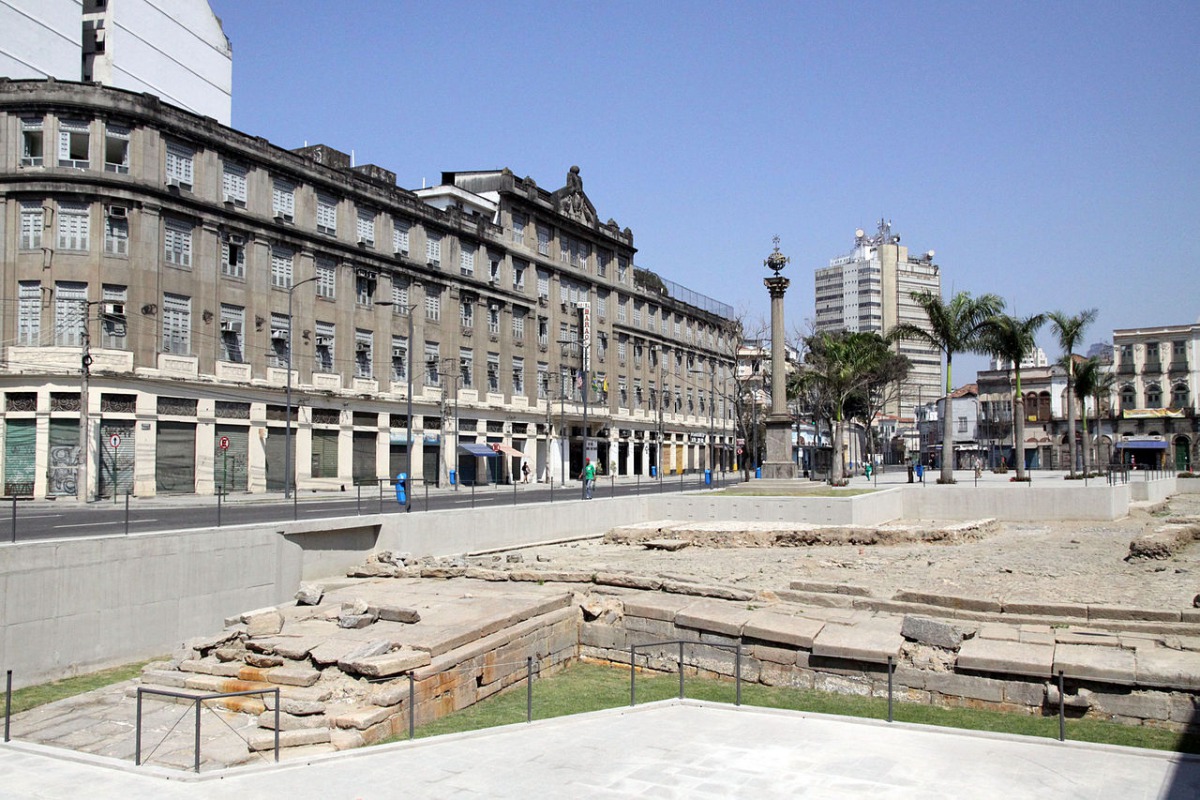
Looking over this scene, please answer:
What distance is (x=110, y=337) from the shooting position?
35969 mm

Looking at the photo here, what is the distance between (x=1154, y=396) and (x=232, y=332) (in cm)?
7589

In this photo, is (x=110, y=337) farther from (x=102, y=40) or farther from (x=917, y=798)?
(x=917, y=798)

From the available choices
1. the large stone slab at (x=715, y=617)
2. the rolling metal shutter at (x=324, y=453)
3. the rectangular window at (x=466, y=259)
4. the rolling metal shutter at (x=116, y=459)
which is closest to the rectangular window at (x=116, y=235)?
the rolling metal shutter at (x=116, y=459)

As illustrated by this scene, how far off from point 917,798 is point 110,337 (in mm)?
36008

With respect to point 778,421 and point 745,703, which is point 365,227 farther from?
point 745,703

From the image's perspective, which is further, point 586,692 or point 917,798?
point 586,692

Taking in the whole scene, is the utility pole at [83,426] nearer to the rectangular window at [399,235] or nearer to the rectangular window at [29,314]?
the rectangular window at [29,314]

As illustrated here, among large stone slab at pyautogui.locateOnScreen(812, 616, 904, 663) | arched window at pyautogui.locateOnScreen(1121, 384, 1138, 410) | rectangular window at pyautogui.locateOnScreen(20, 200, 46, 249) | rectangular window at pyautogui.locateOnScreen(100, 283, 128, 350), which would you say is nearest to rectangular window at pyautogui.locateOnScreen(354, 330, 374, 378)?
rectangular window at pyautogui.locateOnScreen(100, 283, 128, 350)

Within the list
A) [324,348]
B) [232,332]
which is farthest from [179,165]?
[324,348]

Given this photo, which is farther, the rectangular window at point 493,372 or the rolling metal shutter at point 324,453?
the rectangular window at point 493,372

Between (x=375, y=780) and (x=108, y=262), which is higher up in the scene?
(x=108, y=262)

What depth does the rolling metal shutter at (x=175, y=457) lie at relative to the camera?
3731cm

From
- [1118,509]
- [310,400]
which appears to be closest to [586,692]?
[1118,509]

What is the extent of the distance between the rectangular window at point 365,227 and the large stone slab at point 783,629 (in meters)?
38.4
